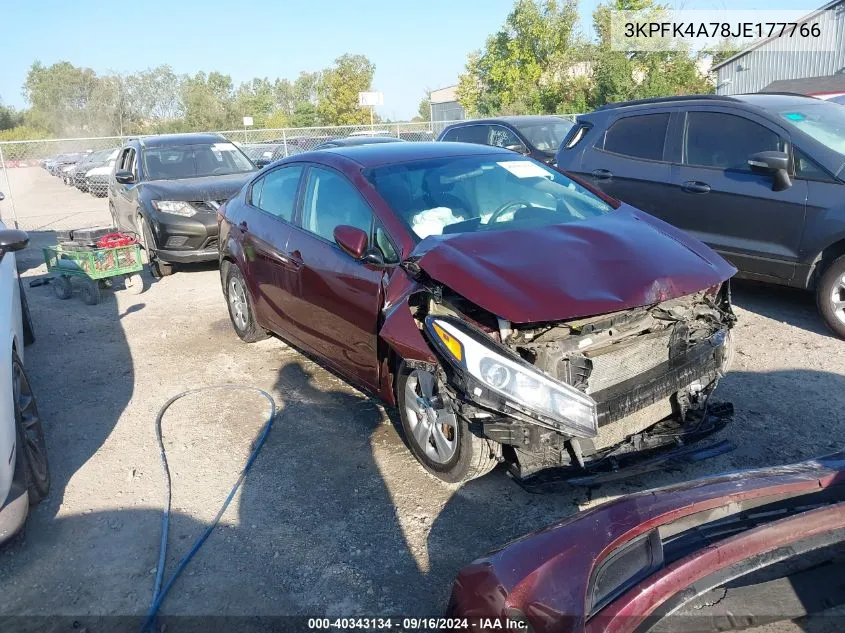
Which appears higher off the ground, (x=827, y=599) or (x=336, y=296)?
(x=336, y=296)

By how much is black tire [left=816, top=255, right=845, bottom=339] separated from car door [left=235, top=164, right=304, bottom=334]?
162 inches

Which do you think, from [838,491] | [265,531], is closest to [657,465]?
[838,491]

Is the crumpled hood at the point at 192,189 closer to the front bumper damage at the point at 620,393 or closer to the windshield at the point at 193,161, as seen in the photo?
the windshield at the point at 193,161

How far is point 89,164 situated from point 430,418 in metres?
25.7

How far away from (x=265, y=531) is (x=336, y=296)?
4.94ft

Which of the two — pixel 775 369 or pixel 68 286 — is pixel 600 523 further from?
pixel 68 286

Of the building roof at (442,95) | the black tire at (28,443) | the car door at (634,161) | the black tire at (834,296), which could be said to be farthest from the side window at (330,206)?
the building roof at (442,95)

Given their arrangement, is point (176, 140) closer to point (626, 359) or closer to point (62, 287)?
point (62, 287)

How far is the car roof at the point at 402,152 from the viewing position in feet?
14.9

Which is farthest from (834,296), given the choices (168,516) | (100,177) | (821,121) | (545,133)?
(100,177)

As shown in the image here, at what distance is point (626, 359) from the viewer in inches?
130

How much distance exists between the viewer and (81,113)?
67000 mm

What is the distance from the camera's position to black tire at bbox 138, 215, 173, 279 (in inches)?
364

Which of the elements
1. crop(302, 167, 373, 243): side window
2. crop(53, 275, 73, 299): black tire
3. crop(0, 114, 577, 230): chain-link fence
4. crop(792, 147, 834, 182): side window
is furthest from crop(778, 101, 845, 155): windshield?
crop(0, 114, 577, 230): chain-link fence
